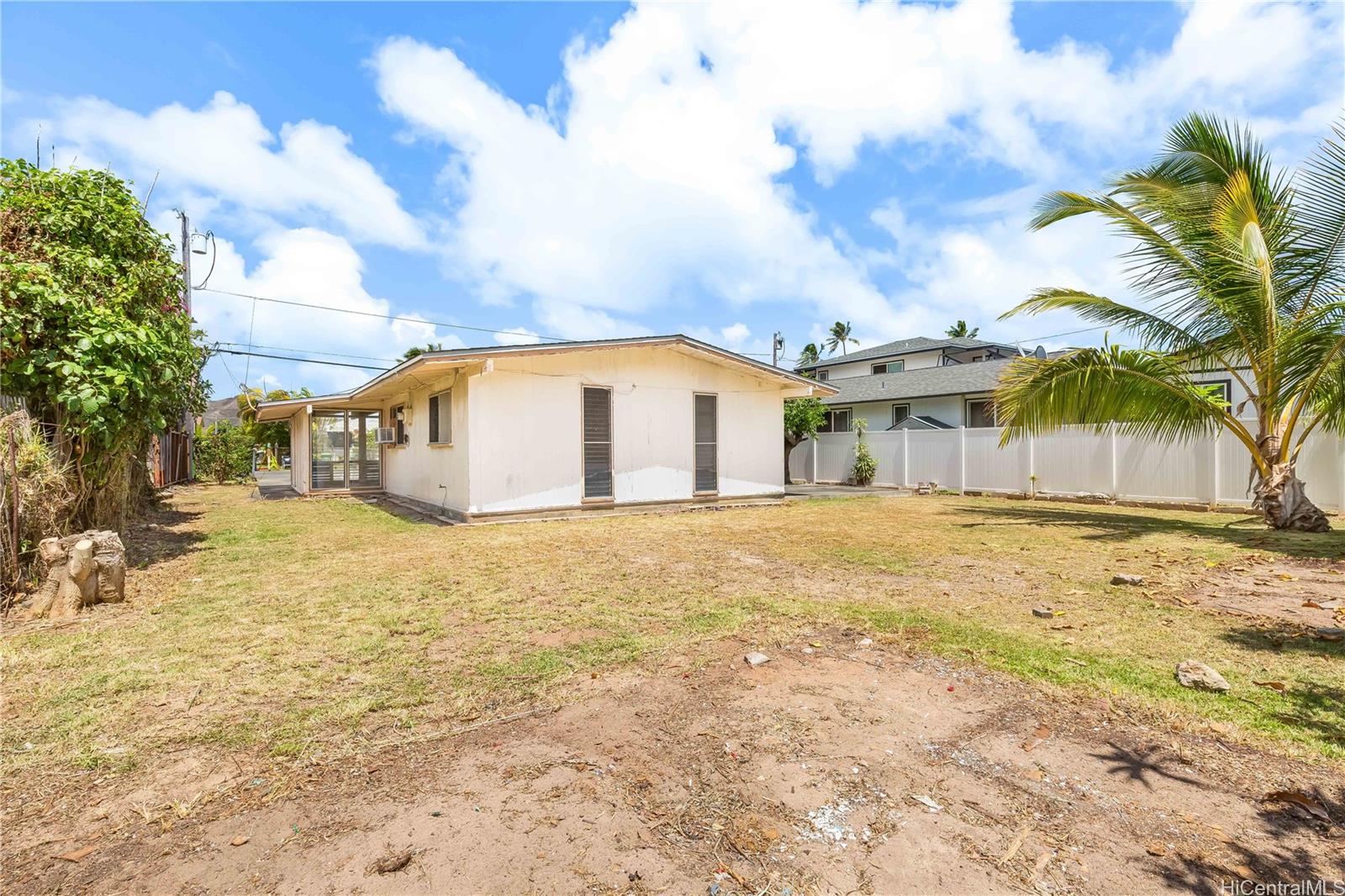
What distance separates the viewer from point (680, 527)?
10.1 meters

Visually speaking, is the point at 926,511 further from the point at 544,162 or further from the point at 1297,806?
the point at 544,162

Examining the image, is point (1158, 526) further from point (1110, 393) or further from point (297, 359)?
point (297, 359)

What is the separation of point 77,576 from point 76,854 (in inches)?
151

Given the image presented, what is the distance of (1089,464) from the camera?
13.6 m

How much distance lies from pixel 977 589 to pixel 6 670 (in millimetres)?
7100

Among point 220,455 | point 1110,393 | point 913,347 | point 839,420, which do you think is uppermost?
point 913,347

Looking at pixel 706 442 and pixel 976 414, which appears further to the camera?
pixel 976 414

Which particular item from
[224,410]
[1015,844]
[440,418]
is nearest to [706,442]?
[440,418]

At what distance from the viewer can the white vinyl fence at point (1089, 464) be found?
10.7 m

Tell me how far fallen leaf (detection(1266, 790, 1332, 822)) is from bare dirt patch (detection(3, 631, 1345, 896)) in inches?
0.8

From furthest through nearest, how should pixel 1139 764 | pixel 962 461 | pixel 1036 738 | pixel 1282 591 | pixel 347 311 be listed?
pixel 347 311
pixel 962 461
pixel 1282 591
pixel 1036 738
pixel 1139 764

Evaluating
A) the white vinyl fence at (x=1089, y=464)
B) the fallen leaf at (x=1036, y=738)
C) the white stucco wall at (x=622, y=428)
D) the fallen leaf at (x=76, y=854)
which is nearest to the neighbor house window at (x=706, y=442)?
the white stucco wall at (x=622, y=428)

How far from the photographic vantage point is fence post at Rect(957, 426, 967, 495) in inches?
631

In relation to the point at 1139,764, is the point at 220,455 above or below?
above
